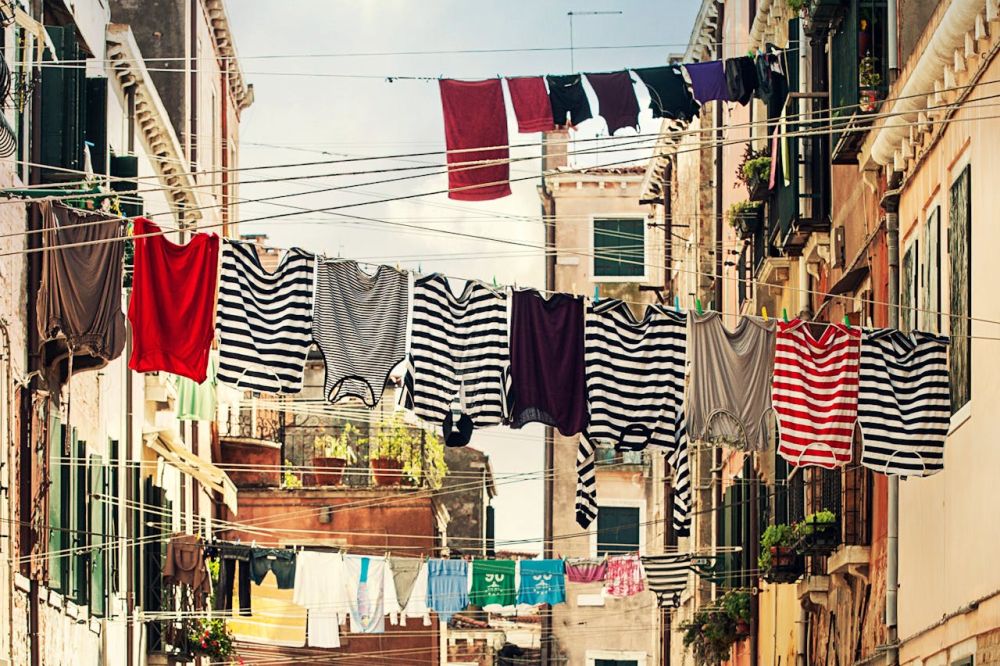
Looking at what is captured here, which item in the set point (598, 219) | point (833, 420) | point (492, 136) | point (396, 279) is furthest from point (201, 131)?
point (833, 420)

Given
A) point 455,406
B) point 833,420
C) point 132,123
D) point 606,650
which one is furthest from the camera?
point 606,650

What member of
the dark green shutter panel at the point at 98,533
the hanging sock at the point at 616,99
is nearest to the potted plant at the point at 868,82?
the hanging sock at the point at 616,99

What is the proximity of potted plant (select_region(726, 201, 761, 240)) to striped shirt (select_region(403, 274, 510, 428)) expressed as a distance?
1003 centimetres

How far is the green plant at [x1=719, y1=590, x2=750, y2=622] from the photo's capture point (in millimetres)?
30266

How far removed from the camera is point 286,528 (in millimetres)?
43281

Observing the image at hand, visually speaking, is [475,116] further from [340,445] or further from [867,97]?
[340,445]

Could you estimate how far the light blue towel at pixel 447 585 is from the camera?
35.9 metres

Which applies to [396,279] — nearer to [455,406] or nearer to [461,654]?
[455,406]

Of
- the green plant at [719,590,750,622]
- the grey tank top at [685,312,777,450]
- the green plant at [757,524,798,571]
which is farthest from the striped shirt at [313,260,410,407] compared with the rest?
the green plant at [719,590,750,622]

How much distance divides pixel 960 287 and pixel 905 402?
1116mm

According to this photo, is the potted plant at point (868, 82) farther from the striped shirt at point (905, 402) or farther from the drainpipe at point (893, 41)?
the striped shirt at point (905, 402)

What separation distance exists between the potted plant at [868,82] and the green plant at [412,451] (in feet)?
80.7

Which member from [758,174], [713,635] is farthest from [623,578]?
[758,174]

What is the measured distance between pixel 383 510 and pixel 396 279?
25.4 m
